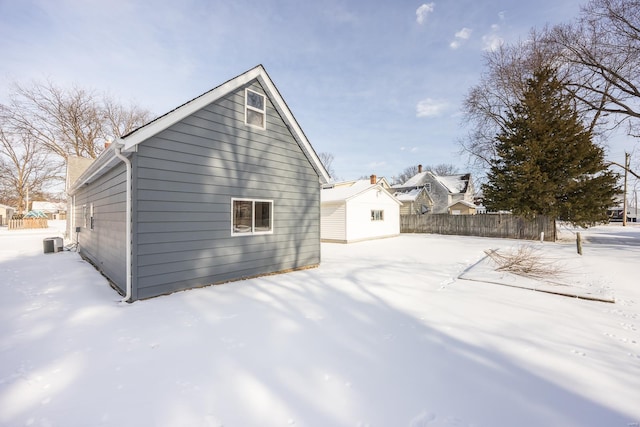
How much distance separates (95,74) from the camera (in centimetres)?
1484

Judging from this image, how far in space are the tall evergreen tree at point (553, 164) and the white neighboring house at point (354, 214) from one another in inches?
333

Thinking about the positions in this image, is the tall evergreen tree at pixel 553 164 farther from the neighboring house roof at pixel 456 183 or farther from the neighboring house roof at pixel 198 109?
the neighboring house roof at pixel 456 183

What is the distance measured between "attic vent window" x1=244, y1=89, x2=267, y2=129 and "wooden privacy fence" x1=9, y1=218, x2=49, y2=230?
34.2m

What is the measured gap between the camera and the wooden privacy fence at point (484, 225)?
701 inches

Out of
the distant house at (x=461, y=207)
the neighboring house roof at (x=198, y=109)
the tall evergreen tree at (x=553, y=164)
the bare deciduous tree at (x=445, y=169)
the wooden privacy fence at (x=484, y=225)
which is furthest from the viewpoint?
the bare deciduous tree at (x=445, y=169)

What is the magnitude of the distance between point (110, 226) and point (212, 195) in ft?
9.50

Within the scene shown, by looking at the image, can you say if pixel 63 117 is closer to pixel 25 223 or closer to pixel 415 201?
pixel 25 223

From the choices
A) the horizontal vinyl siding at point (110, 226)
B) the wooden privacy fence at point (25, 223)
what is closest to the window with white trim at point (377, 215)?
the horizontal vinyl siding at point (110, 226)

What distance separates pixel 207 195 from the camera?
625 cm

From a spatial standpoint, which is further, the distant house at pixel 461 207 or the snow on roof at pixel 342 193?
the distant house at pixel 461 207

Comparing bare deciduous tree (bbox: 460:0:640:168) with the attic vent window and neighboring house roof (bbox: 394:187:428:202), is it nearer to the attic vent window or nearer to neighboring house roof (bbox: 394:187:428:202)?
neighboring house roof (bbox: 394:187:428:202)

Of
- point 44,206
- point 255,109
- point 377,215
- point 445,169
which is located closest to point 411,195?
point 377,215

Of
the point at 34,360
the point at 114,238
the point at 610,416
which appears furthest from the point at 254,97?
the point at 610,416

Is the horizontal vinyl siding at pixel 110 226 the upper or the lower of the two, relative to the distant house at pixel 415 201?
lower
